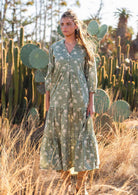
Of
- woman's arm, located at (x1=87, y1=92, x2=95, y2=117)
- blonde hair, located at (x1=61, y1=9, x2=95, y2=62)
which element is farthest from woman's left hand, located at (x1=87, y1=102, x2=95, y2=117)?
blonde hair, located at (x1=61, y1=9, x2=95, y2=62)

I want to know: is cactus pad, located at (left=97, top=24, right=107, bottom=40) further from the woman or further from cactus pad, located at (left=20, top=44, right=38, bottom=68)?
the woman

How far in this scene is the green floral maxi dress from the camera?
2547 millimetres

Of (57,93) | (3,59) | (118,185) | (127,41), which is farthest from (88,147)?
(127,41)

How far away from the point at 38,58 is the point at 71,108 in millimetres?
2517

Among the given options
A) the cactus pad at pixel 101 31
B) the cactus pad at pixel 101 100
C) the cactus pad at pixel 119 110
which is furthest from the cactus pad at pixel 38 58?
the cactus pad at pixel 101 31

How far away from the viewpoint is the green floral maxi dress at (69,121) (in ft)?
8.36

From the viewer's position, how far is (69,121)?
2574 mm

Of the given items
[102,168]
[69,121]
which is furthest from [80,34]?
[102,168]

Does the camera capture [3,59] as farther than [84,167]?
Yes

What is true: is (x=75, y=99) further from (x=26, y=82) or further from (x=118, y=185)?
(x=26, y=82)

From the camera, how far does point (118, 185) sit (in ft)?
10.1

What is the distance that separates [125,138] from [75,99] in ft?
4.27

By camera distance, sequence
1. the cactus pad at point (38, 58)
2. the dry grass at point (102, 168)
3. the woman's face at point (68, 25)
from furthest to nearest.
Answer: the cactus pad at point (38, 58) → the dry grass at point (102, 168) → the woman's face at point (68, 25)

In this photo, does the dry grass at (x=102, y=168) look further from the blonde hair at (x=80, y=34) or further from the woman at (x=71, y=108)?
the blonde hair at (x=80, y=34)
